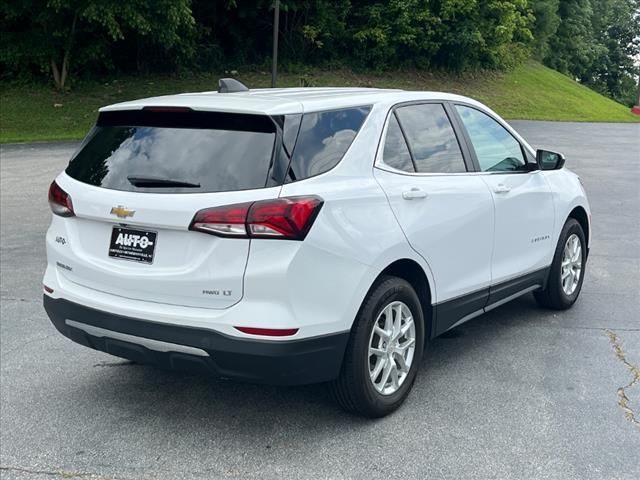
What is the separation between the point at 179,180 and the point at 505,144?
8.81ft

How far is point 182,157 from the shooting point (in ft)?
11.6

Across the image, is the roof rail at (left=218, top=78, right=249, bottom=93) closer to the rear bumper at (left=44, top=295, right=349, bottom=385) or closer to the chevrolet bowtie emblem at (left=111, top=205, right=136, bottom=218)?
the chevrolet bowtie emblem at (left=111, top=205, right=136, bottom=218)

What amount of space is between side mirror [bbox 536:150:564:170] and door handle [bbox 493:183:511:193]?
583mm

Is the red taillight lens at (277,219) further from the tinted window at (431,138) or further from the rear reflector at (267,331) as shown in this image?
the tinted window at (431,138)

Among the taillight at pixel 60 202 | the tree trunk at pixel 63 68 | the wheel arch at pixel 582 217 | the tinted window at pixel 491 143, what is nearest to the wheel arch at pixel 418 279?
the tinted window at pixel 491 143

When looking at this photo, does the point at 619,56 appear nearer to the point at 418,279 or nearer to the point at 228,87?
the point at 228,87

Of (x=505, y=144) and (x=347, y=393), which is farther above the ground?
(x=505, y=144)

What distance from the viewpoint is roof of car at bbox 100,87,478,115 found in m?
3.57

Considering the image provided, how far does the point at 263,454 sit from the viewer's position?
140 inches

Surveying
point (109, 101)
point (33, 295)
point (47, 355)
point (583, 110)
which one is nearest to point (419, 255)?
point (47, 355)

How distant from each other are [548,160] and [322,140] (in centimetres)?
250

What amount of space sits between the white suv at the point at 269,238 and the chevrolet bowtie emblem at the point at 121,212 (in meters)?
0.01

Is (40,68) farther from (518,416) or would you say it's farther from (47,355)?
(518,416)

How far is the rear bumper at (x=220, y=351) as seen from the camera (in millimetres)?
3340
